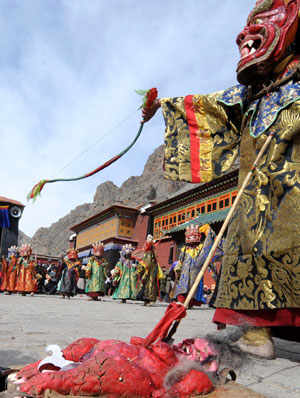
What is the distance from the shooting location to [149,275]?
11023 mm

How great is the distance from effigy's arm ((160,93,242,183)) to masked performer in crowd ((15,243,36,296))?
12.2 metres

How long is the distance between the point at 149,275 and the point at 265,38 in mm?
9121

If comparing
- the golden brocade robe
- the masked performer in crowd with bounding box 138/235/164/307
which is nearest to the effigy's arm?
the golden brocade robe

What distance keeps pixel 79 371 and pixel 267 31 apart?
99.0 inches

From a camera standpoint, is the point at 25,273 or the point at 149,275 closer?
the point at 149,275

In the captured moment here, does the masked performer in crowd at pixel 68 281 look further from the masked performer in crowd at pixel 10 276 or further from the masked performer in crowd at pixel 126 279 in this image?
the masked performer in crowd at pixel 10 276

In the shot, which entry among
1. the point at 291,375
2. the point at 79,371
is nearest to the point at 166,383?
the point at 79,371

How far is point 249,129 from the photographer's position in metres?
2.78

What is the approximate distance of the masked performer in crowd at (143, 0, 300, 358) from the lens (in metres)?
2.21

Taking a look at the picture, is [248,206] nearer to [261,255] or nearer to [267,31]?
[261,255]

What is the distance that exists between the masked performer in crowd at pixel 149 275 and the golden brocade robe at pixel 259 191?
26.1 feet

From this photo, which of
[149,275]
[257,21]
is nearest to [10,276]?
[149,275]

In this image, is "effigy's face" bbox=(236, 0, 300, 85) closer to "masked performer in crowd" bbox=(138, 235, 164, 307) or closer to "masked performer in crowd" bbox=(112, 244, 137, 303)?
"masked performer in crowd" bbox=(138, 235, 164, 307)

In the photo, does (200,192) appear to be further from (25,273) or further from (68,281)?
(25,273)
